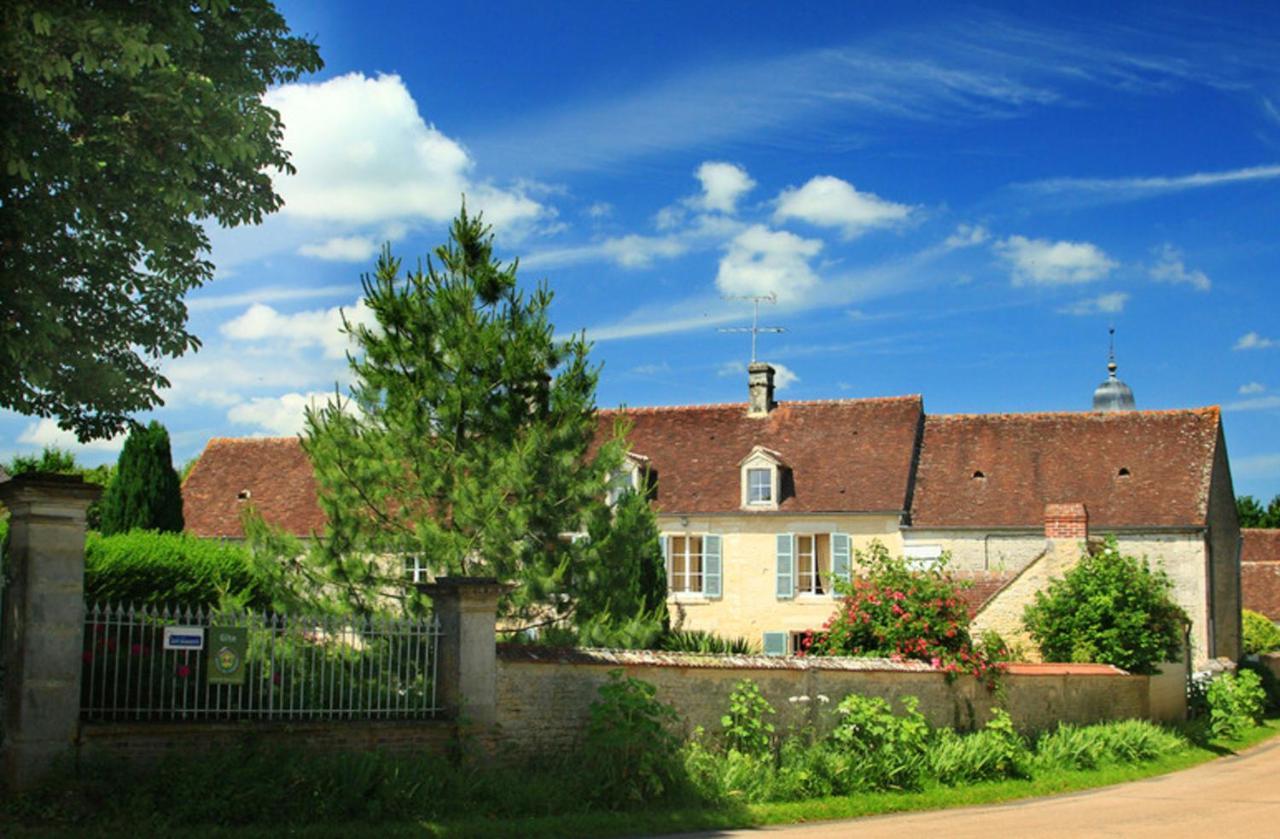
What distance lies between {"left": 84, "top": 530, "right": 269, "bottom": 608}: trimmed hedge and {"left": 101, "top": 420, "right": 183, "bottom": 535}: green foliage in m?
5.36

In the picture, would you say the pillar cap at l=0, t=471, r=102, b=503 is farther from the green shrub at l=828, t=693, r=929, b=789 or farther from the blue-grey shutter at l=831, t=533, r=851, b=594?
the blue-grey shutter at l=831, t=533, r=851, b=594

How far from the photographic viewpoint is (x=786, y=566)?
33.1 metres

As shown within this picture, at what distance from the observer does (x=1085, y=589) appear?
23.0 metres

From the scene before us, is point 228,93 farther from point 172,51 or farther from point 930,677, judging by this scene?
point 930,677

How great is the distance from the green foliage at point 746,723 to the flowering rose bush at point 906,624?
12.2 feet

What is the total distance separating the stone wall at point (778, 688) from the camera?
12672 mm

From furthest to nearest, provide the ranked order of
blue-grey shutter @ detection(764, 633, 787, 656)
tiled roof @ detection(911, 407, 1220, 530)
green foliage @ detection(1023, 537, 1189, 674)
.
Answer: blue-grey shutter @ detection(764, 633, 787, 656) < tiled roof @ detection(911, 407, 1220, 530) < green foliage @ detection(1023, 537, 1189, 674)

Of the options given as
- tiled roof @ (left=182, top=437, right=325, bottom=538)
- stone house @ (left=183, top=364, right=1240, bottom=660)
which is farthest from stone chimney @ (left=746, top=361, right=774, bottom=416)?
tiled roof @ (left=182, top=437, right=325, bottom=538)

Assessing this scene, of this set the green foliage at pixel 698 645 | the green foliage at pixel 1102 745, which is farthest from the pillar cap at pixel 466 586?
the green foliage at pixel 1102 745

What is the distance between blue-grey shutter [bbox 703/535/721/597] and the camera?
33.7 m

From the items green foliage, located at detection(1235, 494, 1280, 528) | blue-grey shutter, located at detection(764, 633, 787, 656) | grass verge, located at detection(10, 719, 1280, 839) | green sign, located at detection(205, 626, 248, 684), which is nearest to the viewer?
grass verge, located at detection(10, 719, 1280, 839)

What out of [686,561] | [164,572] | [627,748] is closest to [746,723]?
[627,748]

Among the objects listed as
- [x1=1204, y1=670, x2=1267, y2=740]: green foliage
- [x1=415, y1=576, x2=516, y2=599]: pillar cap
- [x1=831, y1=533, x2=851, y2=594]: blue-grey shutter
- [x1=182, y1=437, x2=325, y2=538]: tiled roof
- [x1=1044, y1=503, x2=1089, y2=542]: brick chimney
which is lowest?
[x1=1204, y1=670, x2=1267, y2=740]: green foliage

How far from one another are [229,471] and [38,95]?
94.3 feet
